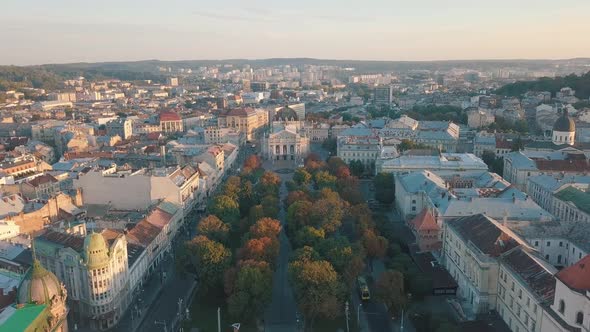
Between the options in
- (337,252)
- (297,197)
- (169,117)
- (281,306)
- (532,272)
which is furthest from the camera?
(169,117)

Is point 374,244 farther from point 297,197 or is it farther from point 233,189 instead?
point 233,189

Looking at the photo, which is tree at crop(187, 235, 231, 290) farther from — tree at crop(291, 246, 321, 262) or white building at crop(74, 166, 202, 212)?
white building at crop(74, 166, 202, 212)

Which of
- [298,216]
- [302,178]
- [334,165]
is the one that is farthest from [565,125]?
[298,216]

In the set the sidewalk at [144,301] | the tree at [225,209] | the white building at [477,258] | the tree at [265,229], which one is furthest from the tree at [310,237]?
the sidewalk at [144,301]

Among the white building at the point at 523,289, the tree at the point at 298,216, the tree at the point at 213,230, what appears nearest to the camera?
the white building at the point at 523,289

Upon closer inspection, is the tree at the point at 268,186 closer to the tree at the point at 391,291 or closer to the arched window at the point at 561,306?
the tree at the point at 391,291
